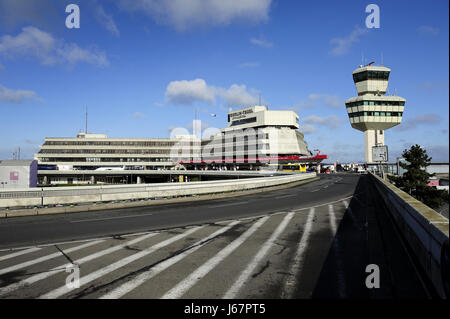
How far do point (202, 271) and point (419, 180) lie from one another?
5458 cm

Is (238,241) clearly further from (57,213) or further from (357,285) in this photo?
(57,213)

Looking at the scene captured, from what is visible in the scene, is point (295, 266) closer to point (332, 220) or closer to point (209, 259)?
point (209, 259)

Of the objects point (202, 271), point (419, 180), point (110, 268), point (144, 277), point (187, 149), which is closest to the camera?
point (144, 277)

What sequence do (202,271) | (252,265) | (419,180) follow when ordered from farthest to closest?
(419,180) → (252,265) → (202,271)

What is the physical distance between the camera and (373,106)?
4156 inches

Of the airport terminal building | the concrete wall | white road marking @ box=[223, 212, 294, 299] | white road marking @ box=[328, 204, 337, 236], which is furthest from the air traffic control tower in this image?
white road marking @ box=[223, 212, 294, 299]

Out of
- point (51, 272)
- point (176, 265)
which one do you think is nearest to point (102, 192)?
point (51, 272)

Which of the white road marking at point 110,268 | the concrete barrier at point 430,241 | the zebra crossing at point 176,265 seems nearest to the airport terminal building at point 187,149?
the zebra crossing at point 176,265

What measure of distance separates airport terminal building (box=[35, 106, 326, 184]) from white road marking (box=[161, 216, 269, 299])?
9189 centimetres

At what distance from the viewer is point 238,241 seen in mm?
8703

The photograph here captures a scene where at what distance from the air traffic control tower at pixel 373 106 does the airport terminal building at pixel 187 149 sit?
27.5 meters

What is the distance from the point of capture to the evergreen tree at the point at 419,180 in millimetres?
46556

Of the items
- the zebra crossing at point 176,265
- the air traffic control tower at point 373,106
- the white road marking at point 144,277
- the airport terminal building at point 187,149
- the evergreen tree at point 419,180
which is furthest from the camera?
the airport terminal building at point 187,149

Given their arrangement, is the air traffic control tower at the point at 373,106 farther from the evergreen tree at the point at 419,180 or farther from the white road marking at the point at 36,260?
the white road marking at the point at 36,260
